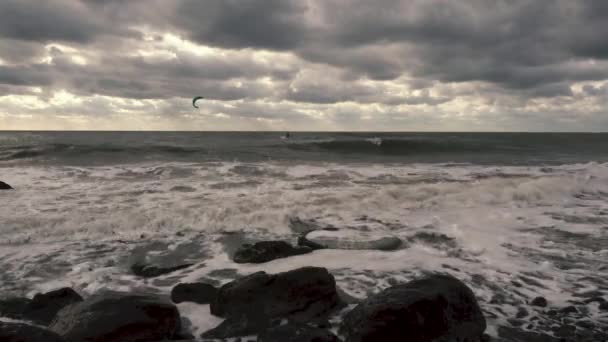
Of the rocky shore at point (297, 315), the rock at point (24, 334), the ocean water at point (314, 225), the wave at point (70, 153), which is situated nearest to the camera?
the rock at point (24, 334)

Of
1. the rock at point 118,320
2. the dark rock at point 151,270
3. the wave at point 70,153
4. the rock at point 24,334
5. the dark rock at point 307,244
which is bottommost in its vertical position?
the dark rock at point 151,270

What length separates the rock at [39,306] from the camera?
4168 mm

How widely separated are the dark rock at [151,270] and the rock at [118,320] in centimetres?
157

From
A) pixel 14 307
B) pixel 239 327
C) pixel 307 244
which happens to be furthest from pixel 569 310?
pixel 14 307

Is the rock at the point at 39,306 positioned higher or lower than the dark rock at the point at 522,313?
lower

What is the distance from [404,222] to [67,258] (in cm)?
625

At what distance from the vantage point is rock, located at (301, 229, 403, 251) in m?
6.50

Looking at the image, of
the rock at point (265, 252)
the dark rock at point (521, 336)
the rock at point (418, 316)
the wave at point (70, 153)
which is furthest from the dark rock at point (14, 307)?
the wave at point (70, 153)

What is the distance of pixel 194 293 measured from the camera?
4.58 metres

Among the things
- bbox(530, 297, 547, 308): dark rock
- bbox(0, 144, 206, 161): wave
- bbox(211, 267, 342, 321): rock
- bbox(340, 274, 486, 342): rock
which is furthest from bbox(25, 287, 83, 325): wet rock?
bbox(0, 144, 206, 161): wave

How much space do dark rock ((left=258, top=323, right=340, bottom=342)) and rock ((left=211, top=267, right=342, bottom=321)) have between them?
0.49m

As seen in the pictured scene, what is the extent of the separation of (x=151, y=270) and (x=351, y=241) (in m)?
3.15

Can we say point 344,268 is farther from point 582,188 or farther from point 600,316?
point 582,188

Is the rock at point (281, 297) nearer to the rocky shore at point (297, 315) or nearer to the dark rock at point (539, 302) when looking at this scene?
the rocky shore at point (297, 315)
